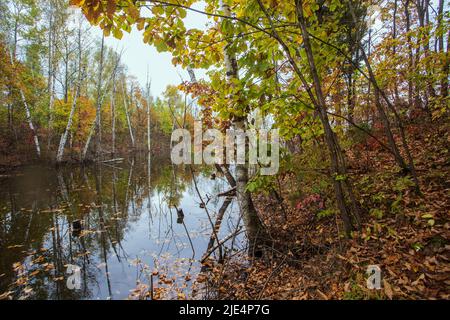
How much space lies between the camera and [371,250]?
9.09 feet

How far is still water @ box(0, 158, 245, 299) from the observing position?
372cm

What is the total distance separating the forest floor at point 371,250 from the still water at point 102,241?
3.53 feet

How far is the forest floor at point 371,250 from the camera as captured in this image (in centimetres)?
228

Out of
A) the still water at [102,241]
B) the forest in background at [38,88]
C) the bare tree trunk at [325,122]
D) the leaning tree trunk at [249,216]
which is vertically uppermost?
the forest in background at [38,88]

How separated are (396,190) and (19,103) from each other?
23579 mm

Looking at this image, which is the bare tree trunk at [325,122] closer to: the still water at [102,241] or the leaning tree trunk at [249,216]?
the leaning tree trunk at [249,216]

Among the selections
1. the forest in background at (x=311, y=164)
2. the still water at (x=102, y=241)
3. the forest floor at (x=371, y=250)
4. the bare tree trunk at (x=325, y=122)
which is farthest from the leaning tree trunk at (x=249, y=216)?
the bare tree trunk at (x=325, y=122)

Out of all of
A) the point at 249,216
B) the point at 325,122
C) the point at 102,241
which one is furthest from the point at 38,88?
the point at 325,122

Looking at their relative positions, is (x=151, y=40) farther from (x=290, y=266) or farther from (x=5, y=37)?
(x=5, y=37)

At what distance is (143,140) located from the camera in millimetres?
38125

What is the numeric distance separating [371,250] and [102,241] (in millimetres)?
5369

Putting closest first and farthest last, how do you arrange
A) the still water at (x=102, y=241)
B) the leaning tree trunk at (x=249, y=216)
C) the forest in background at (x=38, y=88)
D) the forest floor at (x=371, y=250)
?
the forest floor at (x=371, y=250), the still water at (x=102, y=241), the leaning tree trunk at (x=249, y=216), the forest in background at (x=38, y=88)

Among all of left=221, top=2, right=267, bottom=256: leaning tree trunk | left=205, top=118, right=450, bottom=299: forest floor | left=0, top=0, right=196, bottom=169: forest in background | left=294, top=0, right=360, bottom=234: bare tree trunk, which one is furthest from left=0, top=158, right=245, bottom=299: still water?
left=0, top=0, right=196, bottom=169: forest in background

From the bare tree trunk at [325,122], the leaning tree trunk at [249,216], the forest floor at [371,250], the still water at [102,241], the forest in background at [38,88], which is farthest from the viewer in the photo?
the forest in background at [38,88]
